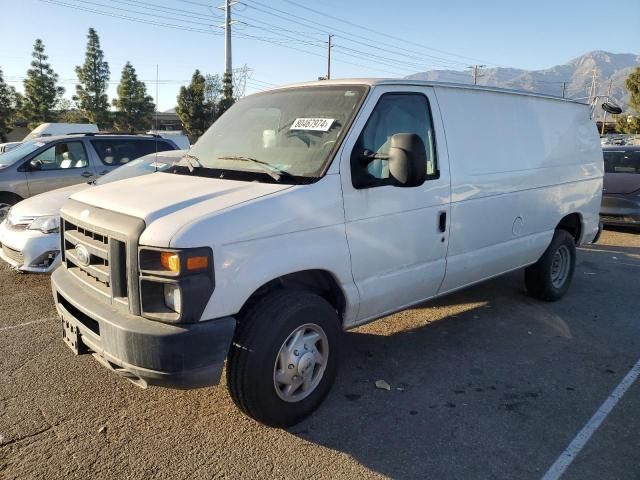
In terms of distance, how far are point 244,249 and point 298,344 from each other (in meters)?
0.77

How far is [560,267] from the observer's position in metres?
6.00

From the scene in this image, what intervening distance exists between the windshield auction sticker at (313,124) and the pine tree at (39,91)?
60339 millimetres

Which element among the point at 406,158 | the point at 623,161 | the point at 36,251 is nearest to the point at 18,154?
the point at 36,251

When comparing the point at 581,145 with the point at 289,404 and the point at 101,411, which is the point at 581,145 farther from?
the point at 101,411

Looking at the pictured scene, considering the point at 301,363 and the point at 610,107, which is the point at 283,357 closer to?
the point at 301,363

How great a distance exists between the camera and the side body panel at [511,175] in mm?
4281

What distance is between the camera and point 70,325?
3.27m

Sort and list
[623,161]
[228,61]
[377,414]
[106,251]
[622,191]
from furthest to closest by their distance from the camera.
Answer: [228,61] → [623,161] → [622,191] → [377,414] → [106,251]

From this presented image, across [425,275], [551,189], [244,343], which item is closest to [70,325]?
[244,343]

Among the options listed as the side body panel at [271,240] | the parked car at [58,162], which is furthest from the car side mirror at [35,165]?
the side body panel at [271,240]

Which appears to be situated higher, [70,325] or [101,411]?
[70,325]

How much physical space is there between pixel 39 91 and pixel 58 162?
54348mm

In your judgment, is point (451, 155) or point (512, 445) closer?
point (512, 445)

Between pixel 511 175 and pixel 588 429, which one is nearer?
pixel 588 429
